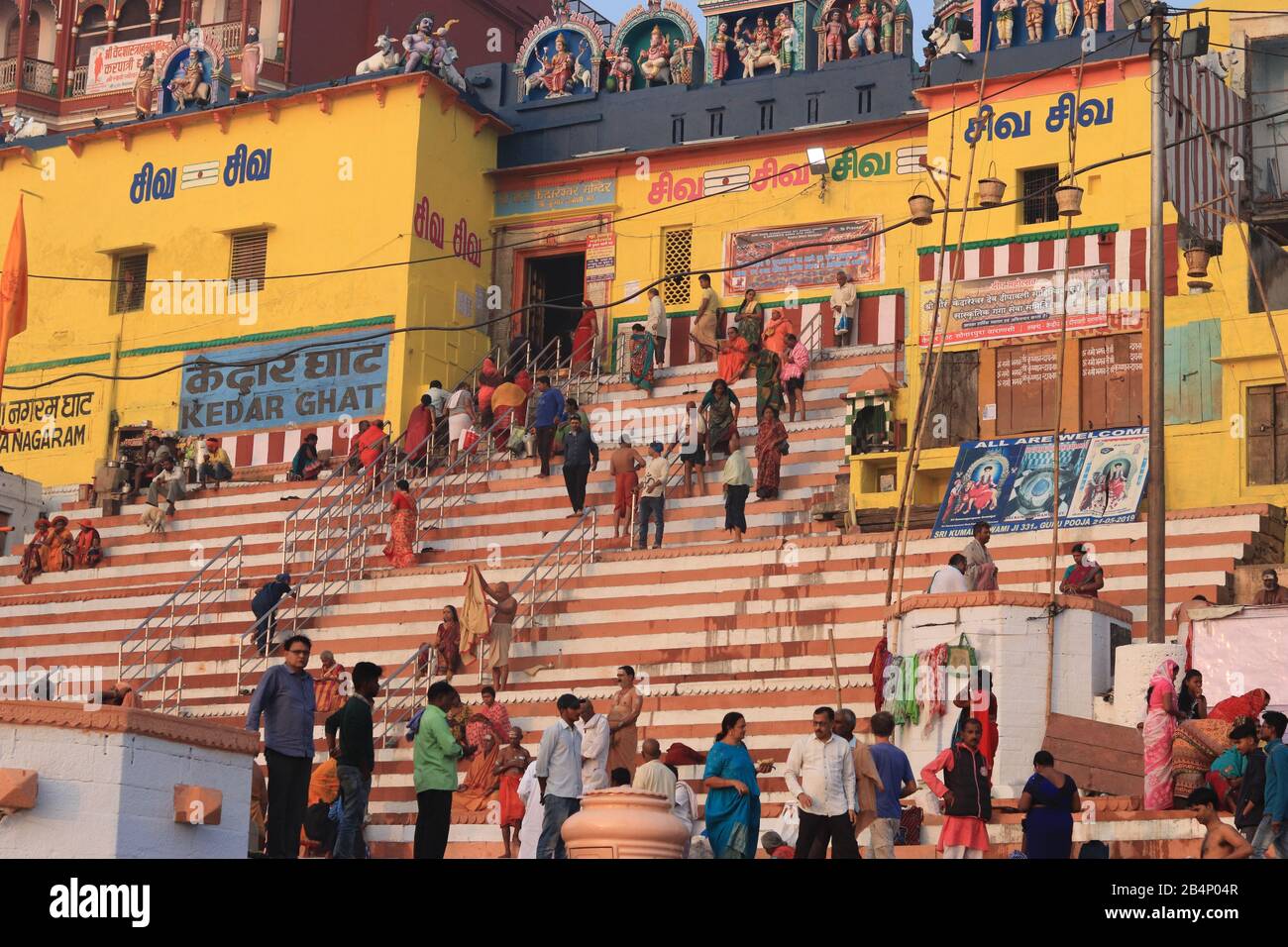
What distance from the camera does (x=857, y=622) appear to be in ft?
77.4

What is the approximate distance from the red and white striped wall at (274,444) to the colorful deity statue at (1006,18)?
36.1 feet

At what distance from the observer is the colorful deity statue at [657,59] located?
3625cm

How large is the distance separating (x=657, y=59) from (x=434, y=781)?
22800 millimetres

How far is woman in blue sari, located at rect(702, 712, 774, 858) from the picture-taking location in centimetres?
1563

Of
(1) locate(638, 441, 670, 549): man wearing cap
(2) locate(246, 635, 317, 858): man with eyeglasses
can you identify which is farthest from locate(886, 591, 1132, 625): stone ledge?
(1) locate(638, 441, 670, 549): man wearing cap

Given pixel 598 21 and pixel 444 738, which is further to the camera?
pixel 598 21

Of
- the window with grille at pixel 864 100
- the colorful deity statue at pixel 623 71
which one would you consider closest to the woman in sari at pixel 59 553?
the colorful deity statue at pixel 623 71

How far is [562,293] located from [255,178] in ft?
17.1

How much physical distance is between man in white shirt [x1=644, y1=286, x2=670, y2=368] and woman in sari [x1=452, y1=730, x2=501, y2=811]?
43.9 feet

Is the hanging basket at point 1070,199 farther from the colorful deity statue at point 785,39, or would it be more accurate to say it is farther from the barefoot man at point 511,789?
the colorful deity statue at point 785,39

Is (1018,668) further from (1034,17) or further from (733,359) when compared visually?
(1034,17)

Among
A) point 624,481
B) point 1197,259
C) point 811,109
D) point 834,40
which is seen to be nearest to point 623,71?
point 811,109
